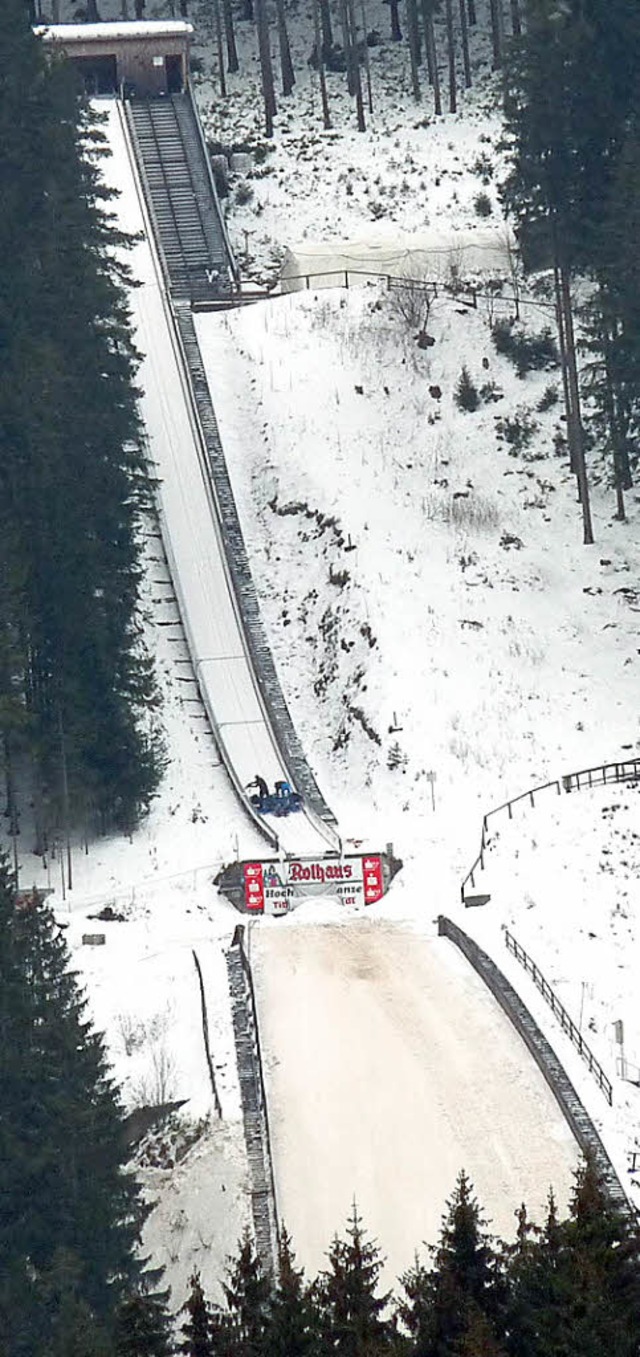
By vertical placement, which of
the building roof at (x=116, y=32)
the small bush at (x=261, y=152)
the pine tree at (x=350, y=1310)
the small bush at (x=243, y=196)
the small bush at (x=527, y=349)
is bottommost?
the pine tree at (x=350, y=1310)

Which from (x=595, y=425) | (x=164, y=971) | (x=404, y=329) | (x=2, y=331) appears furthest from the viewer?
(x=404, y=329)

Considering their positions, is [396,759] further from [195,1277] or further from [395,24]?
[395,24]

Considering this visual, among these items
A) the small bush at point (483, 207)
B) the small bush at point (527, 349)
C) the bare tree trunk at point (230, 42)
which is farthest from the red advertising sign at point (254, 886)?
the bare tree trunk at point (230, 42)

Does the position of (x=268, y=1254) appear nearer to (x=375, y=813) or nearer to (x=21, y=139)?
(x=375, y=813)

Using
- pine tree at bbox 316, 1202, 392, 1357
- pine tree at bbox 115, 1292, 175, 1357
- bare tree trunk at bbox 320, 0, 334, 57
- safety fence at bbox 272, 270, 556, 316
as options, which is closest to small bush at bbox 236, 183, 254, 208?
safety fence at bbox 272, 270, 556, 316

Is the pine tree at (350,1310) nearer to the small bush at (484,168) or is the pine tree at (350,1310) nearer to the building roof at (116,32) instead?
the small bush at (484,168)

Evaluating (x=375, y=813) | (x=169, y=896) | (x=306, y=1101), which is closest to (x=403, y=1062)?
(x=306, y=1101)
